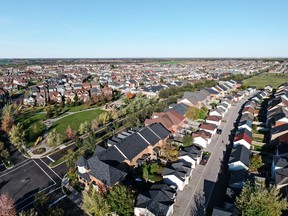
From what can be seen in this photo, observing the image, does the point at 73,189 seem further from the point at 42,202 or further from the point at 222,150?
the point at 222,150

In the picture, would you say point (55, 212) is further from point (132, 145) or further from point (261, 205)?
point (261, 205)

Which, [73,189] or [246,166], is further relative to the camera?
[246,166]

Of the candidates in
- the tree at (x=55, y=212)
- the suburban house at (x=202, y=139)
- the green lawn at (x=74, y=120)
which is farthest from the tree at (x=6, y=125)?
the suburban house at (x=202, y=139)

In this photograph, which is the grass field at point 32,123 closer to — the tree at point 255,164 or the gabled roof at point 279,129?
the tree at point 255,164

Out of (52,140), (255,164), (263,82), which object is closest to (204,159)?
(255,164)

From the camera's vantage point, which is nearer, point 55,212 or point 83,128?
point 55,212

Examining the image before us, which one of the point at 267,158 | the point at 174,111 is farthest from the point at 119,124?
the point at 267,158

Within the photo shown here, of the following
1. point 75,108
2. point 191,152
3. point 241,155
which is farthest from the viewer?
point 75,108
